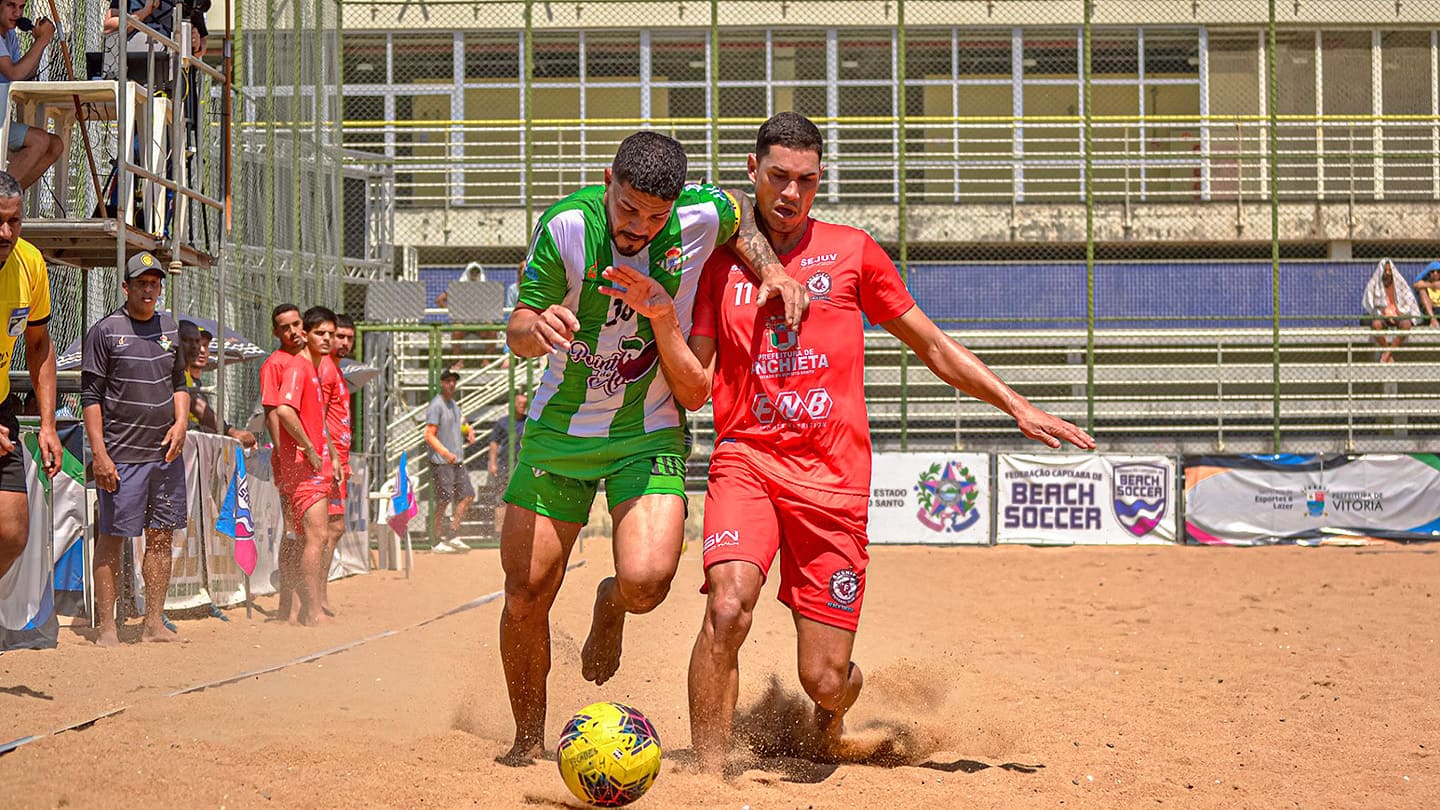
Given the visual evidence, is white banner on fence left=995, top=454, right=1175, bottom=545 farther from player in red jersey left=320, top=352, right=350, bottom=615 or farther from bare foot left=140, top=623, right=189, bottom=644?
bare foot left=140, top=623, right=189, bottom=644

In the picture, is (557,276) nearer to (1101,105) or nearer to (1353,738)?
(1353,738)

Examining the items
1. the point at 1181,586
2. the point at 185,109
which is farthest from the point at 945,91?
the point at 185,109

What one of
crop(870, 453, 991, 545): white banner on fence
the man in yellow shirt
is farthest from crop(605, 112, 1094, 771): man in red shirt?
crop(870, 453, 991, 545): white banner on fence

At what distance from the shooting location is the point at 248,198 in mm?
13789

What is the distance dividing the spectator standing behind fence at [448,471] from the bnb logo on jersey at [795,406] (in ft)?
38.1

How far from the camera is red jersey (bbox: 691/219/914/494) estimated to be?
195 inches

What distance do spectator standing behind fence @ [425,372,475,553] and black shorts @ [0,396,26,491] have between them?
10.3 metres

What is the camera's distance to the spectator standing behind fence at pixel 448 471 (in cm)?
1638

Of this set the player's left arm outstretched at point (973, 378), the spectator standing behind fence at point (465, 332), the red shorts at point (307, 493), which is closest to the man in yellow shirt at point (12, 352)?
the player's left arm outstretched at point (973, 378)

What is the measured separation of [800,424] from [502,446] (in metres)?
13.1

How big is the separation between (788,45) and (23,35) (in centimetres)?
1302

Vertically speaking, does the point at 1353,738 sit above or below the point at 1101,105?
below

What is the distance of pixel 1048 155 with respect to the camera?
72.3ft

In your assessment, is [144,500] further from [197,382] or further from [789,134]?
[789,134]
